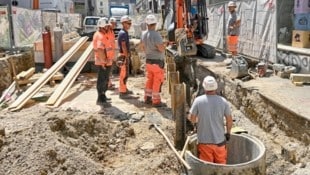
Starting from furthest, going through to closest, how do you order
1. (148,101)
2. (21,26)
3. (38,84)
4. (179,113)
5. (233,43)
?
(21,26) < (233,43) < (38,84) < (148,101) < (179,113)

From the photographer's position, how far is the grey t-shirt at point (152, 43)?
26.2 ft

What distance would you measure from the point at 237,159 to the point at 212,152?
1064mm

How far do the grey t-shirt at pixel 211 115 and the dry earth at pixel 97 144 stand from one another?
102cm

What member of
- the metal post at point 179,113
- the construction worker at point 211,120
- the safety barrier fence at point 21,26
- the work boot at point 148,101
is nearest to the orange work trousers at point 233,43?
the work boot at point 148,101

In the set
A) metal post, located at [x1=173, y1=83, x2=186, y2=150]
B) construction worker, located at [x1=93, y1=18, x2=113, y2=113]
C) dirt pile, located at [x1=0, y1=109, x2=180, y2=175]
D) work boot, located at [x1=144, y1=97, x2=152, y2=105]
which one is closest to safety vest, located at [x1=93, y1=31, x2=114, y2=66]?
construction worker, located at [x1=93, y1=18, x2=113, y2=113]

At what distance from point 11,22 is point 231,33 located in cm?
788

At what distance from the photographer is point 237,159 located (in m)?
5.87

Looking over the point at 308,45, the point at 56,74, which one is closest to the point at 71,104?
the point at 56,74

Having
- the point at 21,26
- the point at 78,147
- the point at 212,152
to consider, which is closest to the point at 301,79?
the point at 212,152

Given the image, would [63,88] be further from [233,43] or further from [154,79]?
[233,43]

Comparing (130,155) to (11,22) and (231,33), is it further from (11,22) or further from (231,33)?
(11,22)

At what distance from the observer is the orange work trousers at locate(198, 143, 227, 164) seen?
4.95 metres

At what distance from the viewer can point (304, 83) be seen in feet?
25.8

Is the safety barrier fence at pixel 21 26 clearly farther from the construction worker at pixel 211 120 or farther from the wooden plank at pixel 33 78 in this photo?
the construction worker at pixel 211 120
